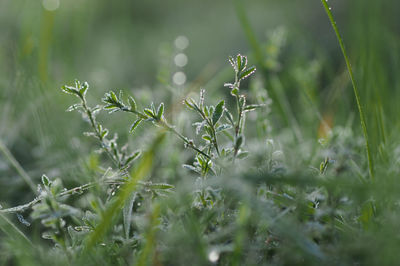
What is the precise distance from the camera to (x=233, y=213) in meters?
0.68

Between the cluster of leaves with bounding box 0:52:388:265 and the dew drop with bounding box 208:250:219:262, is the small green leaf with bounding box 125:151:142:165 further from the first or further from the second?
the dew drop with bounding box 208:250:219:262

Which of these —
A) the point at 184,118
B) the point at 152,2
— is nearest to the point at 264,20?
the point at 152,2

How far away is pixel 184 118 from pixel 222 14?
2191 millimetres

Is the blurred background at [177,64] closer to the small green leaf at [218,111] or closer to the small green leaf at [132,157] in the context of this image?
the small green leaf at [132,157]

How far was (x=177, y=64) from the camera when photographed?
1354mm

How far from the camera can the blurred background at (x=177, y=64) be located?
3.47 feet

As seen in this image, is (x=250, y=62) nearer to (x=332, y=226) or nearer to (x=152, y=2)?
(x=332, y=226)

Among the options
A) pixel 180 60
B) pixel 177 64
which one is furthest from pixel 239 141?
pixel 180 60

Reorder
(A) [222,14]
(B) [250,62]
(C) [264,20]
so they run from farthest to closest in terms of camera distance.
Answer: (A) [222,14] → (C) [264,20] → (B) [250,62]

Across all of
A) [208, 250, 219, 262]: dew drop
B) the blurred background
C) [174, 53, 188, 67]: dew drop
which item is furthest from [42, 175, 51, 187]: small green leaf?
[174, 53, 188, 67]: dew drop

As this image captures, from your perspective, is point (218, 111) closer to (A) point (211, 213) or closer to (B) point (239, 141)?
(B) point (239, 141)

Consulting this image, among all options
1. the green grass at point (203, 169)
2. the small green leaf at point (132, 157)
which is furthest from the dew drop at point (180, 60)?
the small green leaf at point (132, 157)

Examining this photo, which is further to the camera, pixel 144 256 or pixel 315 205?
pixel 315 205

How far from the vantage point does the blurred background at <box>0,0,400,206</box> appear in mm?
1059
